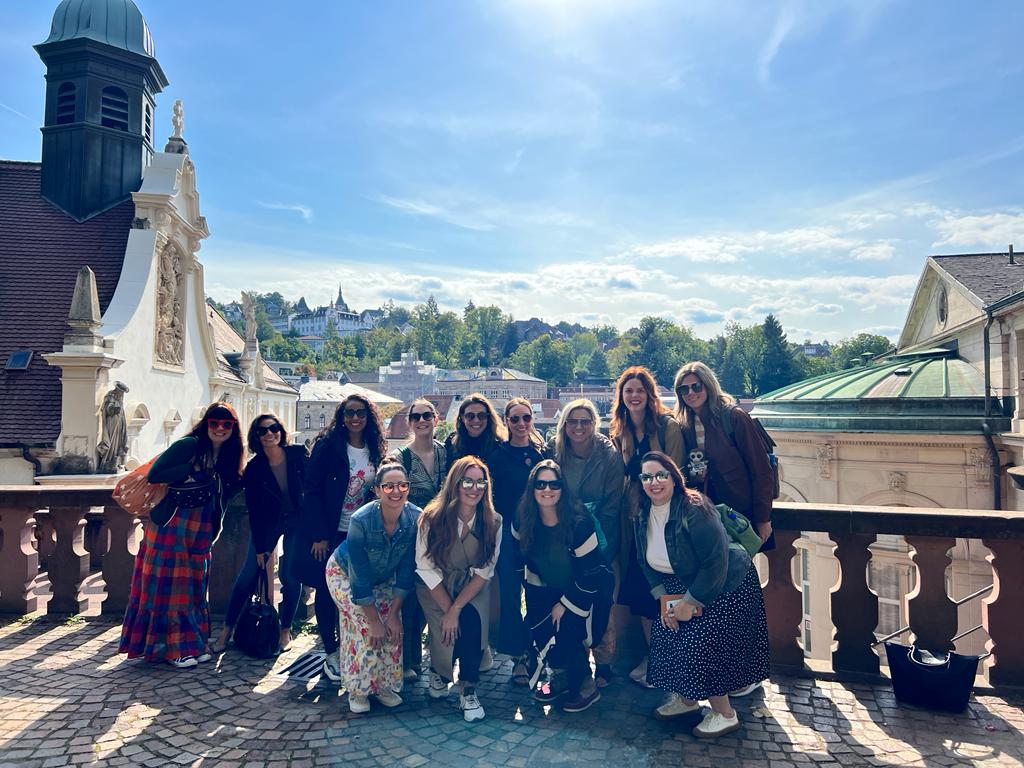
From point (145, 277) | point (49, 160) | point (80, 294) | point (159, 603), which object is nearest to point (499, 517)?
point (159, 603)

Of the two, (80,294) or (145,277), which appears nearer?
(80,294)

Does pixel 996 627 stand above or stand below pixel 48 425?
below

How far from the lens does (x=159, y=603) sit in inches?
186

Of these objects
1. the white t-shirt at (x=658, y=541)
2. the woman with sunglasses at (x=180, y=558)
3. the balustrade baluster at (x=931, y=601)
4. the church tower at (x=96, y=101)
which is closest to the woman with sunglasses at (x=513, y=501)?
the white t-shirt at (x=658, y=541)

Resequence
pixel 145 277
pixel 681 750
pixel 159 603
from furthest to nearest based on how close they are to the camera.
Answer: pixel 145 277 → pixel 159 603 → pixel 681 750

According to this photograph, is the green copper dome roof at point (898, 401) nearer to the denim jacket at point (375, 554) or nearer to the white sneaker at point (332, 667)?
the denim jacket at point (375, 554)

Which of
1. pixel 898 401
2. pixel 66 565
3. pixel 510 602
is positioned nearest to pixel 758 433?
pixel 510 602

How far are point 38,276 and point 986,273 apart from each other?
77.0ft

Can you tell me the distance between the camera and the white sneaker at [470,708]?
156 inches

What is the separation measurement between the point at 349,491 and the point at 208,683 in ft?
5.11

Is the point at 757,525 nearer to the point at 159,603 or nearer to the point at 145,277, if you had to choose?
the point at 159,603

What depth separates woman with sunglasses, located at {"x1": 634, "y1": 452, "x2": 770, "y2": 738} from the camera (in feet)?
12.5

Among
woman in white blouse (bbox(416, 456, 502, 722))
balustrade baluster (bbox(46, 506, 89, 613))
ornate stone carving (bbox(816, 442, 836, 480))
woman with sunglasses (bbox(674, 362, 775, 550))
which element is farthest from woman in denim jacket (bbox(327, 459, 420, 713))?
ornate stone carving (bbox(816, 442, 836, 480))

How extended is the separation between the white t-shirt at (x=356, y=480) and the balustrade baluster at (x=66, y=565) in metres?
2.69
